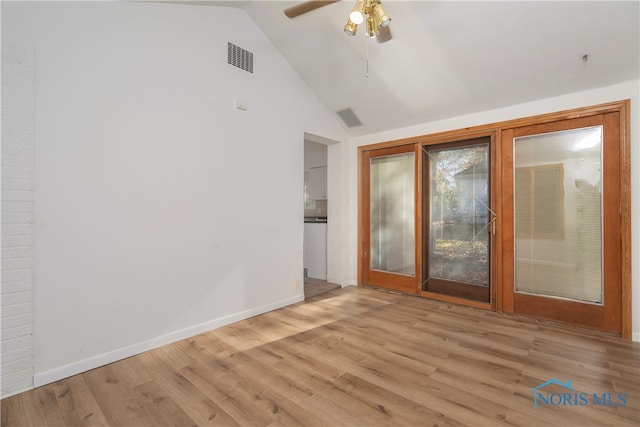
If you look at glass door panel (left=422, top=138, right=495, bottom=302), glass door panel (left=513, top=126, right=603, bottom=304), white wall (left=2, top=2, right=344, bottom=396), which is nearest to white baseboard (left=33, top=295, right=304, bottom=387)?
white wall (left=2, top=2, right=344, bottom=396)

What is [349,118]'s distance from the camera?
13.8 feet

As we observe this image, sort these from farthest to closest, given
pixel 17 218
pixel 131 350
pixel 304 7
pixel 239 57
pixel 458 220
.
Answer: pixel 458 220 < pixel 239 57 < pixel 131 350 < pixel 304 7 < pixel 17 218

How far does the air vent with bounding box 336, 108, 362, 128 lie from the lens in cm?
407

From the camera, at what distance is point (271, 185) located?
340cm

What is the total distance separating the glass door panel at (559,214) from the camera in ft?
9.21

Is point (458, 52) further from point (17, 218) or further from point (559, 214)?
point (17, 218)

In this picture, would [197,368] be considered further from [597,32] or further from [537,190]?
[597,32]

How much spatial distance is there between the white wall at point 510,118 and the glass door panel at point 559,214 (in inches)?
9.1

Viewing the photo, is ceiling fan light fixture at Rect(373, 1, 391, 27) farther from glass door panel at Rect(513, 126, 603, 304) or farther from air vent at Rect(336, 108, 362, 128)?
glass door panel at Rect(513, 126, 603, 304)

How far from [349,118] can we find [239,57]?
1723mm

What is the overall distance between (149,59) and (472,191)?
3.64m

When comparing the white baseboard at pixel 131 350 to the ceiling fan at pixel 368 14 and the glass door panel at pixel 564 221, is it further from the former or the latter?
the glass door panel at pixel 564 221

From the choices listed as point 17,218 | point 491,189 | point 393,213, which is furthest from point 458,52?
point 17,218

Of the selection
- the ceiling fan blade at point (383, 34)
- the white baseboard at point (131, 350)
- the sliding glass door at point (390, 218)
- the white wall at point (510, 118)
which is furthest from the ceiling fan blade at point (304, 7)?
the white baseboard at point (131, 350)
